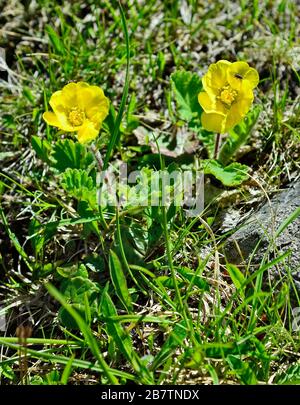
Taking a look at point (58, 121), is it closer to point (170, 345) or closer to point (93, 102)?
point (93, 102)

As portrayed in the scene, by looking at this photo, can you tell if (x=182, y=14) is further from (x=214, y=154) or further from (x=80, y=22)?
(x=214, y=154)

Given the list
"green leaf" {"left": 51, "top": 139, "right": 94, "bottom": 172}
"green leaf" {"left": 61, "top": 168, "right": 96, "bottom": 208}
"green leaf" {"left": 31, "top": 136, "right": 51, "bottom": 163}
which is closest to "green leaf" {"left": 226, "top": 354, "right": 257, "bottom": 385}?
"green leaf" {"left": 61, "top": 168, "right": 96, "bottom": 208}

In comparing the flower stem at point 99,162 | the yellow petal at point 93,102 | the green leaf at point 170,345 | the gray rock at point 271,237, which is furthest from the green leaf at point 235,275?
the yellow petal at point 93,102

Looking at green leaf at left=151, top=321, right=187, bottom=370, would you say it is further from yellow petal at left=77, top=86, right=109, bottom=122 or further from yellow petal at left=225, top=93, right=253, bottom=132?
yellow petal at left=77, top=86, right=109, bottom=122

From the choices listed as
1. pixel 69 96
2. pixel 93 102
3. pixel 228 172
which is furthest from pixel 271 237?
pixel 69 96

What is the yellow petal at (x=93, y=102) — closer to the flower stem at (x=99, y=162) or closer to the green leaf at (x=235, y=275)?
the flower stem at (x=99, y=162)
